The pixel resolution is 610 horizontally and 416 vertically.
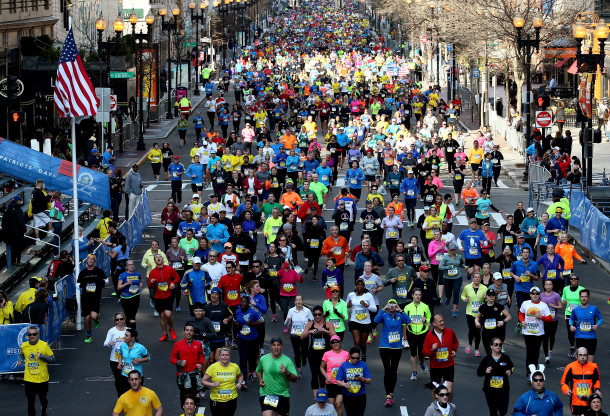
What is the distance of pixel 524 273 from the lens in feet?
66.3

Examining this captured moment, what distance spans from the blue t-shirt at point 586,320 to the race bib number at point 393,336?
107 inches

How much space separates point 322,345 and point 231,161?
17.1 metres

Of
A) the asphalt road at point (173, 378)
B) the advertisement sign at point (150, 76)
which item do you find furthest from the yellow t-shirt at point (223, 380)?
the advertisement sign at point (150, 76)

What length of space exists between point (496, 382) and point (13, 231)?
1307 cm

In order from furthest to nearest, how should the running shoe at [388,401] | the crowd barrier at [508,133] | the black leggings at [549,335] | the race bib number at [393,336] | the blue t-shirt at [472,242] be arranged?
the crowd barrier at [508,133]
the blue t-shirt at [472,242]
the black leggings at [549,335]
the race bib number at [393,336]
the running shoe at [388,401]

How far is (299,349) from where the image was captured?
17.9 m

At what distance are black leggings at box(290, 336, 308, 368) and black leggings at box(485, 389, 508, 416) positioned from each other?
11.2 ft

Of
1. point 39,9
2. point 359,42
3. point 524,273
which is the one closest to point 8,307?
point 524,273

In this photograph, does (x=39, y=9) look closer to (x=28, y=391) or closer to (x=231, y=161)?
(x=231, y=161)

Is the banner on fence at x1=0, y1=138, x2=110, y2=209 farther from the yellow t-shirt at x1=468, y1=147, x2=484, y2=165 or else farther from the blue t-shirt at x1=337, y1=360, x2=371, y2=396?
the blue t-shirt at x1=337, y1=360, x2=371, y2=396

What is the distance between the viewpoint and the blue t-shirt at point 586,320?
17578 millimetres

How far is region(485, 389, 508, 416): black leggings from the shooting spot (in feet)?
49.4

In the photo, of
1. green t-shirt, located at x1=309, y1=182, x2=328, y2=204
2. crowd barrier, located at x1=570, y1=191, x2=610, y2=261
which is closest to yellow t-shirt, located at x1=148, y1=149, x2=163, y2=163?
green t-shirt, located at x1=309, y1=182, x2=328, y2=204

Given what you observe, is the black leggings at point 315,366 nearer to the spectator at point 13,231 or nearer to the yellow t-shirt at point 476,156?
the spectator at point 13,231
